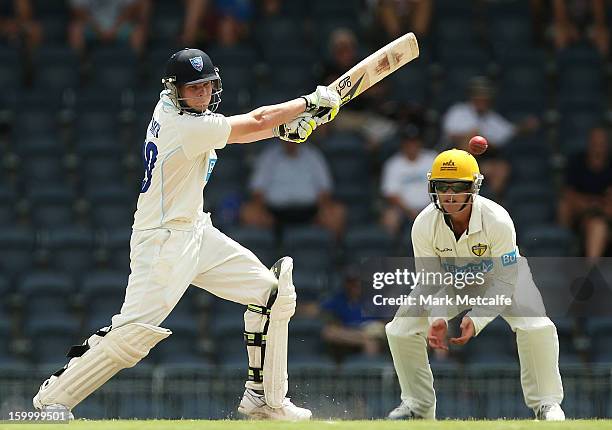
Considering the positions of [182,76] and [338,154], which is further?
[338,154]

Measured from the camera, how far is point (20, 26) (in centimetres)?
1302

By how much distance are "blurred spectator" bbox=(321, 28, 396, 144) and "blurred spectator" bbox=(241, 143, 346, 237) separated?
0.74 meters

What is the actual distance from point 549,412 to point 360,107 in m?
5.38

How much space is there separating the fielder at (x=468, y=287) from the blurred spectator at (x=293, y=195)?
3986 millimetres

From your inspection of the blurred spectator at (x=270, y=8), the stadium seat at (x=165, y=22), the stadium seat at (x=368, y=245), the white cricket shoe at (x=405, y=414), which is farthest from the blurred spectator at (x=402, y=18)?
the white cricket shoe at (x=405, y=414)

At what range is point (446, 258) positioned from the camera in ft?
24.8

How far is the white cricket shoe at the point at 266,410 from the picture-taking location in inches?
286

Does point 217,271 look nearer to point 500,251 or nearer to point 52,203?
point 500,251

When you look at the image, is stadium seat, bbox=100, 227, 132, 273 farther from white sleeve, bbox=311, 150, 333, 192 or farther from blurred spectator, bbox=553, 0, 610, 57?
blurred spectator, bbox=553, 0, 610, 57

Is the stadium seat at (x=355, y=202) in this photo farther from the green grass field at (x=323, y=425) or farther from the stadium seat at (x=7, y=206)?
the green grass field at (x=323, y=425)

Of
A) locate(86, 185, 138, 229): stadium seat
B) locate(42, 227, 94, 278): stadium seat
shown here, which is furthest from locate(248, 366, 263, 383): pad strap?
locate(86, 185, 138, 229): stadium seat

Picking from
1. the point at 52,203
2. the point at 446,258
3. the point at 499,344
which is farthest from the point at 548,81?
the point at 446,258

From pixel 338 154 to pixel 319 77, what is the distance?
2.64 feet

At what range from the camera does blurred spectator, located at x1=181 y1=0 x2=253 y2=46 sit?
1285cm
